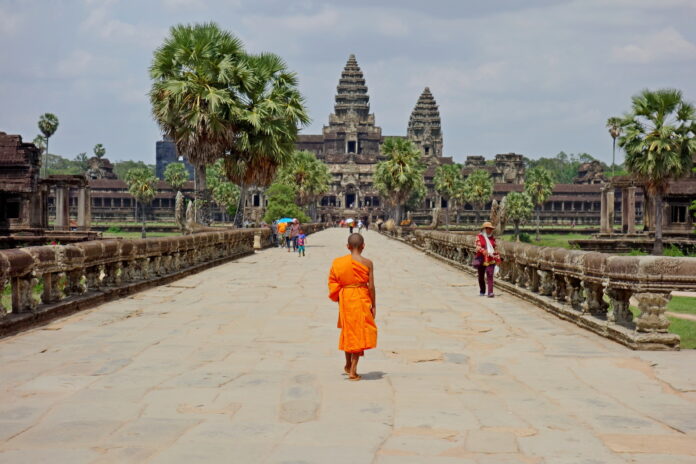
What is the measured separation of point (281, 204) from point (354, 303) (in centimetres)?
6066

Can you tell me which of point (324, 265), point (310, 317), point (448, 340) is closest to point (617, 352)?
point (448, 340)

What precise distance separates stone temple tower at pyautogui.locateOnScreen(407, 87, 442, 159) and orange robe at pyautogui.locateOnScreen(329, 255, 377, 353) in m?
144

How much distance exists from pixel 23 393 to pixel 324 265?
16.9 metres

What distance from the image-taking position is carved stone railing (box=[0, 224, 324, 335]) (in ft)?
31.2

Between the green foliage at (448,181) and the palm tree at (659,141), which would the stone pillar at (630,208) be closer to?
the palm tree at (659,141)

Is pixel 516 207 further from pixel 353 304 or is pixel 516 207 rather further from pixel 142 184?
pixel 353 304

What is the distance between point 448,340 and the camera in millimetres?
9156

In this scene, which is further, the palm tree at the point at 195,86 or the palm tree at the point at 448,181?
the palm tree at the point at 448,181

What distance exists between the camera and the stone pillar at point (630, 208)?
47659mm

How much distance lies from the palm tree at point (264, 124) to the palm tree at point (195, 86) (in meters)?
1.27

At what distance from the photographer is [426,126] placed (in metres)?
153

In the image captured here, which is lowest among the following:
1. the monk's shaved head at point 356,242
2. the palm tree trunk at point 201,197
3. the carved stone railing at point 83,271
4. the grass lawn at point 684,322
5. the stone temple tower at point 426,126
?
the grass lawn at point 684,322

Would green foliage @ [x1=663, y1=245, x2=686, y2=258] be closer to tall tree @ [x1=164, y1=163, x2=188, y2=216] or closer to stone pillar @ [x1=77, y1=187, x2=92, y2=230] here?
stone pillar @ [x1=77, y1=187, x2=92, y2=230]

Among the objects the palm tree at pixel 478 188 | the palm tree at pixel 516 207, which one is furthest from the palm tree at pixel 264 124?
the palm tree at pixel 478 188
